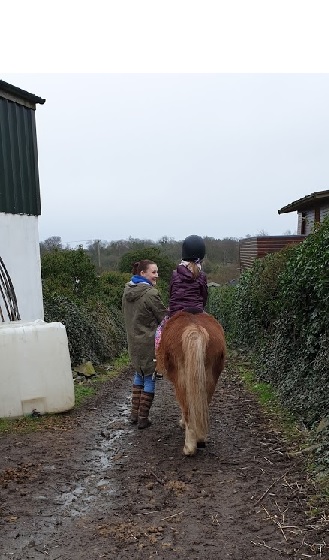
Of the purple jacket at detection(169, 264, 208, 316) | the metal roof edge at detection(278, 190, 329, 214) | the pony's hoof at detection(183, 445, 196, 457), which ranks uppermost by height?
the metal roof edge at detection(278, 190, 329, 214)

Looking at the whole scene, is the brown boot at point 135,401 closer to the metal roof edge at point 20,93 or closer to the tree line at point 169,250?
the metal roof edge at point 20,93

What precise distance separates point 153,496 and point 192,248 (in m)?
2.55

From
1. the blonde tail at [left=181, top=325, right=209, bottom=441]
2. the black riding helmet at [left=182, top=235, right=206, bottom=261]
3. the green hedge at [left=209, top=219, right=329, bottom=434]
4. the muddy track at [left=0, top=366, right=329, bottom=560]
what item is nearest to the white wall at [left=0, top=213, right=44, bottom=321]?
the muddy track at [left=0, top=366, right=329, bottom=560]

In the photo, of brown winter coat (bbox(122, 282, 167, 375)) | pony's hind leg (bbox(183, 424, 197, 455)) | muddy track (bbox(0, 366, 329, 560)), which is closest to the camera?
muddy track (bbox(0, 366, 329, 560))

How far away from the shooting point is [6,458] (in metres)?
5.84

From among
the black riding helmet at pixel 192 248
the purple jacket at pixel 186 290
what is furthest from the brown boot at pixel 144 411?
the black riding helmet at pixel 192 248

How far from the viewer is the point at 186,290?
20.3 feet

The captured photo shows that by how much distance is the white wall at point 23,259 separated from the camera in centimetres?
1041

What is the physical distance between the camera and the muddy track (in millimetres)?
3785

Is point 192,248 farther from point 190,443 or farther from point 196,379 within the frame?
point 190,443

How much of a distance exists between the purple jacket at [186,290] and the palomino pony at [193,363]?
0.13 metres

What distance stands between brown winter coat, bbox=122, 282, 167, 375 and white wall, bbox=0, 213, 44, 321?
3622 millimetres

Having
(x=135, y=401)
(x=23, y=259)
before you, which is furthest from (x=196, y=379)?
(x=23, y=259)

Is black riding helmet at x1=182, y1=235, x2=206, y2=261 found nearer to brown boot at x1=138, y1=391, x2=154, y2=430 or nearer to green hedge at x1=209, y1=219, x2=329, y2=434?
green hedge at x1=209, y1=219, x2=329, y2=434
